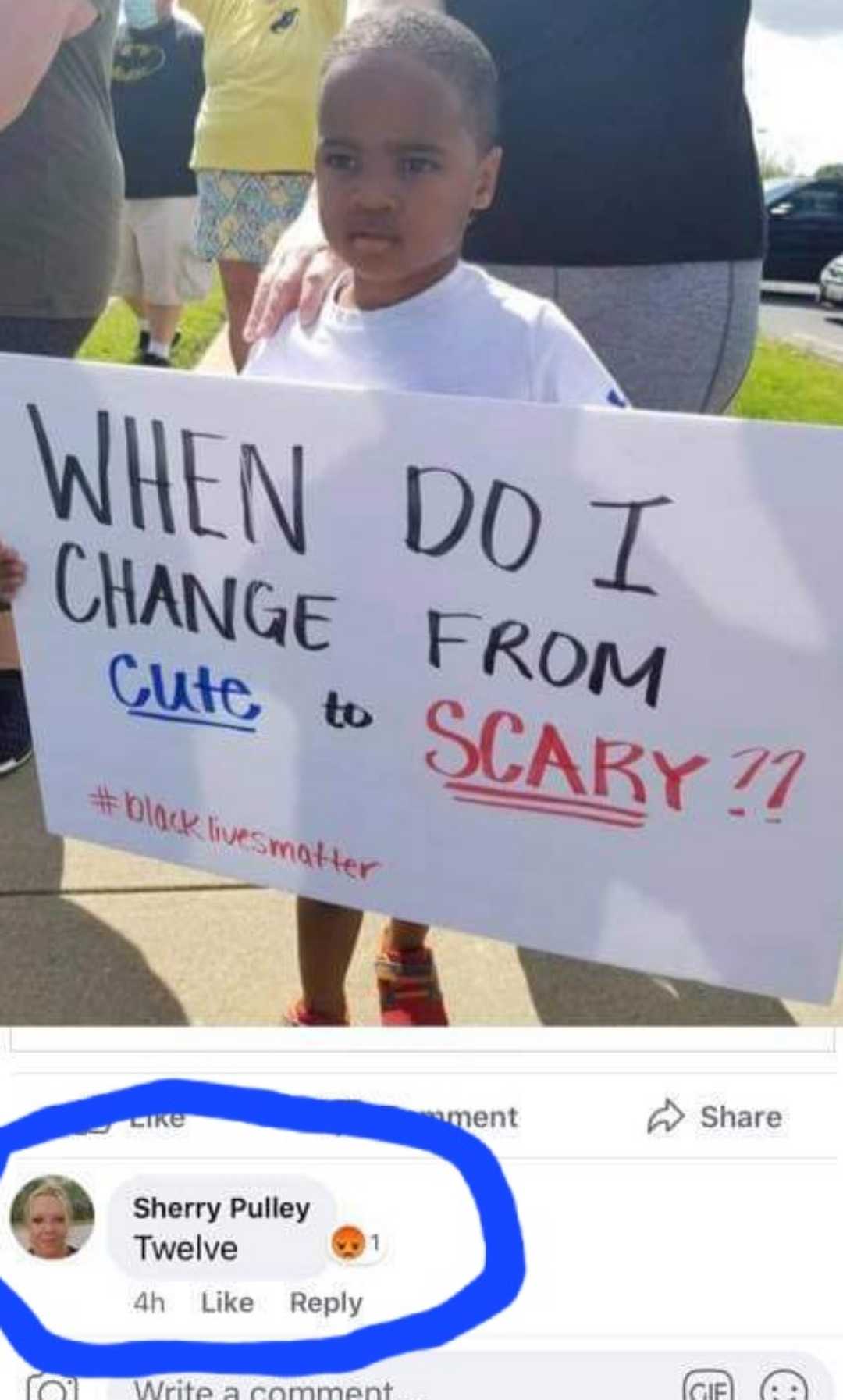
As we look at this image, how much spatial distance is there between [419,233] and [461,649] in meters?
0.38

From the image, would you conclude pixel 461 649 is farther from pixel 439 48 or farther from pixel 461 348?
pixel 439 48

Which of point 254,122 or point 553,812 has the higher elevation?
point 254,122

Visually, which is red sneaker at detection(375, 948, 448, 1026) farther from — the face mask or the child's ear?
the face mask

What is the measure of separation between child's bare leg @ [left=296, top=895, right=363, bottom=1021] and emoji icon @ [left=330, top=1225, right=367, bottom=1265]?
22.5 inches

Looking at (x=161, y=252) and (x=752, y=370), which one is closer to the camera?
(x=161, y=252)

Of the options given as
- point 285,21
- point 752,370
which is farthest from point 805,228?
point 285,21

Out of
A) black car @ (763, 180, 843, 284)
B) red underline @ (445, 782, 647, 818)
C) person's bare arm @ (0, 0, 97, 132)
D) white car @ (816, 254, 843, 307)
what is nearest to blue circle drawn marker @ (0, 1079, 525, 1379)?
red underline @ (445, 782, 647, 818)

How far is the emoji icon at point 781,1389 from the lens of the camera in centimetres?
83

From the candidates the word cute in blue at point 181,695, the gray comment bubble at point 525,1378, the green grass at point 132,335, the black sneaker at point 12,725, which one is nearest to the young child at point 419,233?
the word cute in blue at point 181,695

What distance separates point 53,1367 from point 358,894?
498mm

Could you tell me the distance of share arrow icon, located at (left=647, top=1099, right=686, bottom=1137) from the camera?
2.83 feet

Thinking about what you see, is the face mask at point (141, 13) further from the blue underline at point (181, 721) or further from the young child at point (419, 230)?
the blue underline at point (181, 721)

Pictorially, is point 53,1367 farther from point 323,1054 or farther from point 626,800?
point 626,800

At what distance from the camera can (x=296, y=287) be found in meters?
1.39
